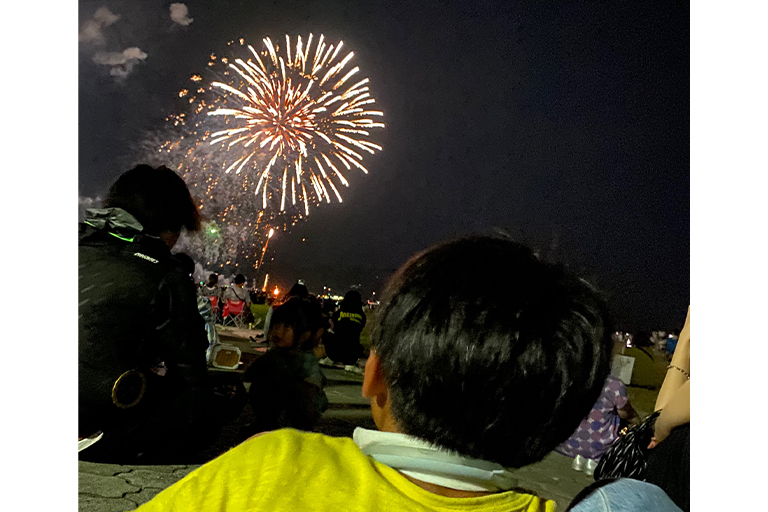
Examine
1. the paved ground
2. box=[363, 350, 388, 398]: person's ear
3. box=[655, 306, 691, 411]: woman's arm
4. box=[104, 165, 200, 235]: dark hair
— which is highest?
box=[104, 165, 200, 235]: dark hair

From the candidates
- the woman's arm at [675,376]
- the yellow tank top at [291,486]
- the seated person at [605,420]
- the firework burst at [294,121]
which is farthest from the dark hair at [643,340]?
the yellow tank top at [291,486]

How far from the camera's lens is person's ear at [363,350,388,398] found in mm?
592

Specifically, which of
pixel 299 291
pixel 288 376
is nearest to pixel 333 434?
pixel 288 376

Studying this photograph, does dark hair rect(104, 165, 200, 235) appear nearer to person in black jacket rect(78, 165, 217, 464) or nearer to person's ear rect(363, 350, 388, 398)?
person in black jacket rect(78, 165, 217, 464)

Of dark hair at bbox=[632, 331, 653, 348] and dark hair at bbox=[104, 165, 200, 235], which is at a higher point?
dark hair at bbox=[104, 165, 200, 235]

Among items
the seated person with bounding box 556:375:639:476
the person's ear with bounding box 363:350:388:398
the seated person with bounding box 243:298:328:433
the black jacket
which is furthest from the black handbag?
the seated person with bounding box 243:298:328:433

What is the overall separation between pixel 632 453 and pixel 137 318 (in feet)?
3.99

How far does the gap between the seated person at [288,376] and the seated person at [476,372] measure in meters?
1.86

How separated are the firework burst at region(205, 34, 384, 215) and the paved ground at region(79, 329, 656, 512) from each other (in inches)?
35.6

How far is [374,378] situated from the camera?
1.95 feet

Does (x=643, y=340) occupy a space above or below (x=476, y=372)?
below

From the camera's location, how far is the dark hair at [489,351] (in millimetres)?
546

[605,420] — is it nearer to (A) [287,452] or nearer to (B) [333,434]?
(B) [333,434]
